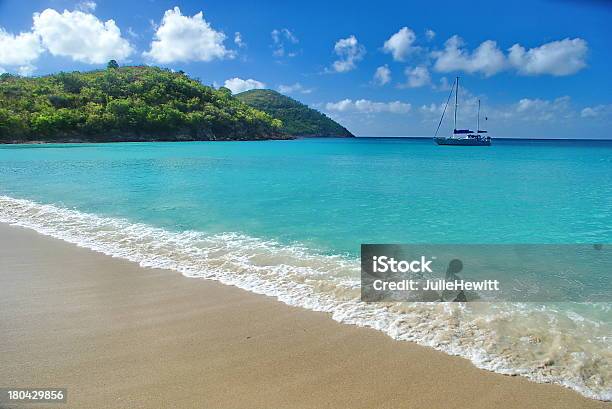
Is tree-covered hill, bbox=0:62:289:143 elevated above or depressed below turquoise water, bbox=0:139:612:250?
above

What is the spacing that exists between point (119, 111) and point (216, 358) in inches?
3758

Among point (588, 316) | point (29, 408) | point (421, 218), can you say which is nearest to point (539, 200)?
point (421, 218)

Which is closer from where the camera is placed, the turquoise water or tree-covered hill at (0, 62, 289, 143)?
the turquoise water

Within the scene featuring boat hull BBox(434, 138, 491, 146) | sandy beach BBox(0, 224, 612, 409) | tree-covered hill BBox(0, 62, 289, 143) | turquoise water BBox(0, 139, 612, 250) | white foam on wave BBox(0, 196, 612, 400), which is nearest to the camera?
sandy beach BBox(0, 224, 612, 409)

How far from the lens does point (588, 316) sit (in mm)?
4871

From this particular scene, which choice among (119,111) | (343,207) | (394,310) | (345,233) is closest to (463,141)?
(343,207)

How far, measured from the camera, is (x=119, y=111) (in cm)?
8525

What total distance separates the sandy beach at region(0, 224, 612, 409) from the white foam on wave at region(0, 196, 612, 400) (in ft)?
0.83

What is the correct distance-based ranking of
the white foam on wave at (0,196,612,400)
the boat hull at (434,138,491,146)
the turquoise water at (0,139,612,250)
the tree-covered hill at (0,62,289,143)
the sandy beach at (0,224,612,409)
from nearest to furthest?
the sandy beach at (0,224,612,409), the white foam on wave at (0,196,612,400), the turquoise water at (0,139,612,250), the tree-covered hill at (0,62,289,143), the boat hull at (434,138,491,146)

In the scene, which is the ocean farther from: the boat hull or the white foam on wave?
the boat hull

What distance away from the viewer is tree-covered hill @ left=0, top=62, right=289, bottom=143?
69.6 metres

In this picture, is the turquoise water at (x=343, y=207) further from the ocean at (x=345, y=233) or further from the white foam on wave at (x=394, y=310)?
the white foam on wave at (x=394, y=310)

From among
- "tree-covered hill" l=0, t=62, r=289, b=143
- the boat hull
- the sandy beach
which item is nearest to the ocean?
the sandy beach

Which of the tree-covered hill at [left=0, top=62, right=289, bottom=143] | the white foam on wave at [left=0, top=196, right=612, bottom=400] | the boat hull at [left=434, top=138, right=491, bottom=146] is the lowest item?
the white foam on wave at [left=0, top=196, right=612, bottom=400]
